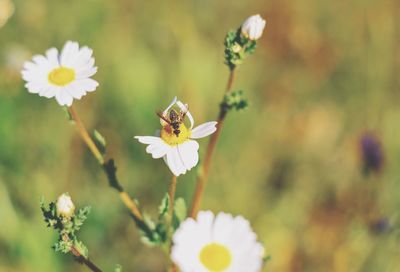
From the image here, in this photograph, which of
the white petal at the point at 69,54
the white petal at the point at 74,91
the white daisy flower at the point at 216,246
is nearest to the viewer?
the white daisy flower at the point at 216,246

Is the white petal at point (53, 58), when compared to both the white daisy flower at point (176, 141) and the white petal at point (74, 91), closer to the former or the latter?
the white petal at point (74, 91)

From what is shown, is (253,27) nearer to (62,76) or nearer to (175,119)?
(175,119)

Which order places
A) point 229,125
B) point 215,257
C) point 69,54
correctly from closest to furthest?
point 215,257, point 69,54, point 229,125

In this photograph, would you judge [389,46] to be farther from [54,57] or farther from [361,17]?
[54,57]

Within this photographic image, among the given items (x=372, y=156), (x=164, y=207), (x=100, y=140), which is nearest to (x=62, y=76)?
(x=100, y=140)

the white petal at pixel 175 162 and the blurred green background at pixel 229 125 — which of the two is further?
the blurred green background at pixel 229 125

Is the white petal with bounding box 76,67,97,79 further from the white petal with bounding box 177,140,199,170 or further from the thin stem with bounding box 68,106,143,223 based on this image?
the white petal with bounding box 177,140,199,170

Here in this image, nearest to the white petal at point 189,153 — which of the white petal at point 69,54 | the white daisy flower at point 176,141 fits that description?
the white daisy flower at point 176,141
